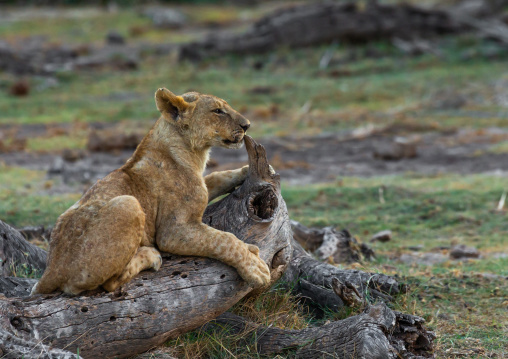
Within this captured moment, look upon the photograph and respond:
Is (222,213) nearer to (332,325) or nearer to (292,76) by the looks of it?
(332,325)

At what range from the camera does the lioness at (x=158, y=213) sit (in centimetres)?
503

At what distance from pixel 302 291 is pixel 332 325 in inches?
46.1

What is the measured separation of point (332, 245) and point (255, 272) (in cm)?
301

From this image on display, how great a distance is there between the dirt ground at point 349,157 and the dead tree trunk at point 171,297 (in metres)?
6.95

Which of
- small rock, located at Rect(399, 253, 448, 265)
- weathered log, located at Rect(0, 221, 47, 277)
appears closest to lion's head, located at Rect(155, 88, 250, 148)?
weathered log, located at Rect(0, 221, 47, 277)

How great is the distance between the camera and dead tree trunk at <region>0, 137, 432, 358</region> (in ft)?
15.7

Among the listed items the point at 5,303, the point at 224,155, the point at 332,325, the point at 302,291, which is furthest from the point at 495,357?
the point at 224,155

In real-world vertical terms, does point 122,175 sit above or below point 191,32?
above

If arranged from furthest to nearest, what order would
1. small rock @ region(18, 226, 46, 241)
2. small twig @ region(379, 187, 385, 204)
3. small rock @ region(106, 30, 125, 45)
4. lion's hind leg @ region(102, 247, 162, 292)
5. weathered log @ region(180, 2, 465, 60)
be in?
small rock @ region(106, 30, 125, 45)
weathered log @ region(180, 2, 465, 60)
small twig @ region(379, 187, 385, 204)
small rock @ region(18, 226, 46, 241)
lion's hind leg @ region(102, 247, 162, 292)

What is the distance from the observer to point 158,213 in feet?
18.3

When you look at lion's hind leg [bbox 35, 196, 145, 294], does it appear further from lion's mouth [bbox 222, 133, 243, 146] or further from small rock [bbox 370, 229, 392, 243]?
small rock [bbox 370, 229, 392, 243]

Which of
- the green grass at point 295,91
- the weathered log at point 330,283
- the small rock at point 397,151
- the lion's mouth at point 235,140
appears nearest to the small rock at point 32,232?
the weathered log at point 330,283

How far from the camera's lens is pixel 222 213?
624 centimetres

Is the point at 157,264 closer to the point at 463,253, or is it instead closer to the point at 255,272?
the point at 255,272
